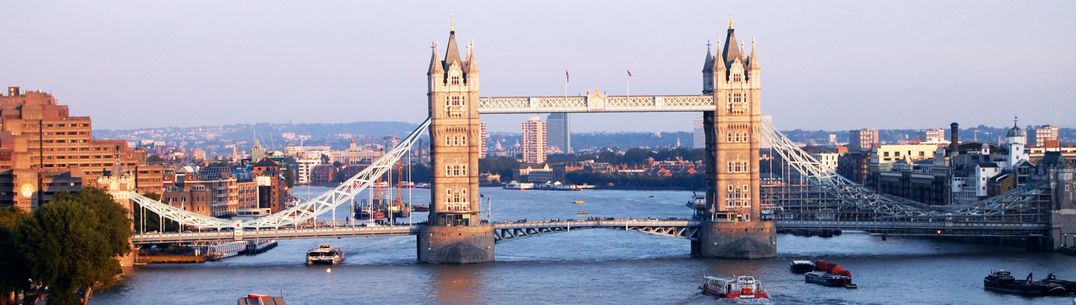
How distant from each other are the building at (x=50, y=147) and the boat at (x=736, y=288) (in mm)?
42065

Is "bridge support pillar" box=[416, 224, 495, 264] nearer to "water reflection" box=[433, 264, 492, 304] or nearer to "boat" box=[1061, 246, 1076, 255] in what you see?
"water reflection" box=[433, 264, 492, 304]

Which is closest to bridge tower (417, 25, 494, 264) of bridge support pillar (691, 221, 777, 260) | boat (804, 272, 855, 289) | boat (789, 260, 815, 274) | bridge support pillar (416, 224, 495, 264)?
bridge support pillar (416, 224, 495, 264)

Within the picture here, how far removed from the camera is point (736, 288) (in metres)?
82.4

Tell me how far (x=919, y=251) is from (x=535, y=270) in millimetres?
22574

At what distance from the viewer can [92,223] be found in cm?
8281

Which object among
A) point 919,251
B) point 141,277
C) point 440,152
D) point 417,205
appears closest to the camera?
point 141,277

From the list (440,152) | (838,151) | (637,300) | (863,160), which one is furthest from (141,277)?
(838,151)

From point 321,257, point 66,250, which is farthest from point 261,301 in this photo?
point 321,257

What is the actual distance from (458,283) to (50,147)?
149ft

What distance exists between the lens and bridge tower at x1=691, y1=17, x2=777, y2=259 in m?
99.4

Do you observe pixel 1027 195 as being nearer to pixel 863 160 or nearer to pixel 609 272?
pixel 609 272

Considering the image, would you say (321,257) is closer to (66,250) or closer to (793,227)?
(66,250)

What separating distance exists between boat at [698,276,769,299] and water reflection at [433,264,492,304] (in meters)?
9.31

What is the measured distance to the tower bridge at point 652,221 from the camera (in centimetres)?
9812
